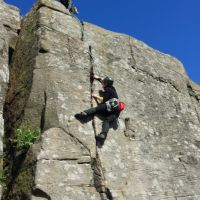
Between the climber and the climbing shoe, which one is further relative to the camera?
the climber

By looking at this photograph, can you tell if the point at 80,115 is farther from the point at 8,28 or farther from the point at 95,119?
Result: the point at 8,28

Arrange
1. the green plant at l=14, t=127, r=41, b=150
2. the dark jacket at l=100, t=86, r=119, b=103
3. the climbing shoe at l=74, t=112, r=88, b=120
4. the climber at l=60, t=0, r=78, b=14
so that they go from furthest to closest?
the climber at l=60, t=0, r=78, b=14 < the dark jacket at l=100, t=86, r=119, b=103 < the climbing shoe at l=74, t=112, r=88, b=120 < the green plant at l=14, t=127, r=41, b=150

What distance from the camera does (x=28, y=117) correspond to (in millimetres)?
10438

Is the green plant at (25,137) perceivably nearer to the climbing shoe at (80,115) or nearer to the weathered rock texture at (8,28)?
the climbing shoe at (80,115)

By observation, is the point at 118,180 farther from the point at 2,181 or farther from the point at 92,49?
the point at 92,49

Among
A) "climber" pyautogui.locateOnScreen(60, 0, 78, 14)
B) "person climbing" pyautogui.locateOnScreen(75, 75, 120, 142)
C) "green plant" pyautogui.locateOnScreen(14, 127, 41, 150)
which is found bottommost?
"green plant" pyautogui.locateOnScreen(14, 127, 41, 150)

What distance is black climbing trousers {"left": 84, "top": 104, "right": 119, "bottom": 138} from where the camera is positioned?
10623mm

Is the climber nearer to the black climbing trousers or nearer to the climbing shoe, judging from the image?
the black climbing trousers

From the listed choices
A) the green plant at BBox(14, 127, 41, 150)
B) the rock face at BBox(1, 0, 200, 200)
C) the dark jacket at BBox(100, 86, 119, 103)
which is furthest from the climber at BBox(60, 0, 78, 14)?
the green plant at BBox(14, 127, 41, 150)

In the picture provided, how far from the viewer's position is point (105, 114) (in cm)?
1102

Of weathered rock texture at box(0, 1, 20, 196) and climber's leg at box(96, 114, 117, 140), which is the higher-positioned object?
weathered rock texture at box(0, 1, 20, 196)

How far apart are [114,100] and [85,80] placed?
1.23m

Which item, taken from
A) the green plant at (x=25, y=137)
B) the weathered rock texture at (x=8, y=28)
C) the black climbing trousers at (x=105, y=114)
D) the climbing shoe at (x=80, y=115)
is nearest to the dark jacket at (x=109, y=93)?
the black climbing trousers at (x=105, y=114)

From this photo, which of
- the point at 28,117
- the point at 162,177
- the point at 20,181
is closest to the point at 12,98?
the point at 28,117
